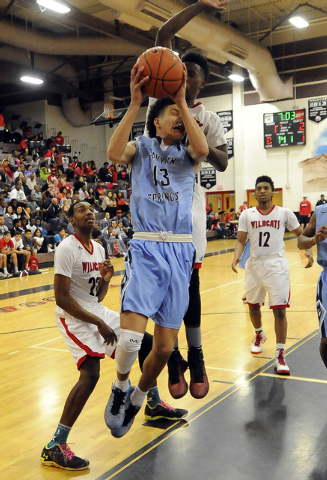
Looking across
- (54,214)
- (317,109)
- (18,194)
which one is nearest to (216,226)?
(317,109)

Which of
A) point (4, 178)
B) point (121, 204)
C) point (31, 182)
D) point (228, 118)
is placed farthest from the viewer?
point (228, 118)

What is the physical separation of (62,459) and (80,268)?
4.01 feet

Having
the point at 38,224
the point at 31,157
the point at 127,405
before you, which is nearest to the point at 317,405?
the point at 127,405

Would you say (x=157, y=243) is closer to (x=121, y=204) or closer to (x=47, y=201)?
(x=47, y=201)

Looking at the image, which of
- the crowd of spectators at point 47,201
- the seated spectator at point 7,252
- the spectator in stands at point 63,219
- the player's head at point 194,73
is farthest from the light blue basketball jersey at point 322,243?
the spectator in stands at point 63,219

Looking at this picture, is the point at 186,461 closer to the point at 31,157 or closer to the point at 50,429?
the point at 50,429

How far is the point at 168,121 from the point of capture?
2.87 m

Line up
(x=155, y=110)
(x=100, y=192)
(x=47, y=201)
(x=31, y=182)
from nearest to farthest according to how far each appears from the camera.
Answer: (x=155, y=110) → (x=47, y=201) → (x=31, y=182) → (x=100, y=192)

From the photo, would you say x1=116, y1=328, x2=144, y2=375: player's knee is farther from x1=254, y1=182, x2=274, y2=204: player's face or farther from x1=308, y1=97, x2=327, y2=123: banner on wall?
x1=308, y1=97, x2=327, y2=123: banner on wall

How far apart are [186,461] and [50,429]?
1.14 meters

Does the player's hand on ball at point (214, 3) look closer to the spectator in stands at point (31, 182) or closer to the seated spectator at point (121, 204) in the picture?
the spectator in stands at point (31, 182)

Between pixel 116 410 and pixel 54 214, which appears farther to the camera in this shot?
pixel 54 214

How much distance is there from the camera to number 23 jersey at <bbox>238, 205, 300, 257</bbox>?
545cm

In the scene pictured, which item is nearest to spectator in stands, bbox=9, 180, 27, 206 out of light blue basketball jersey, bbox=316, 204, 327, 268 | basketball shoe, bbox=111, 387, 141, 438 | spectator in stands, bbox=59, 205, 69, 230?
spectator in stands, bbox=59, 205, 69, 230
